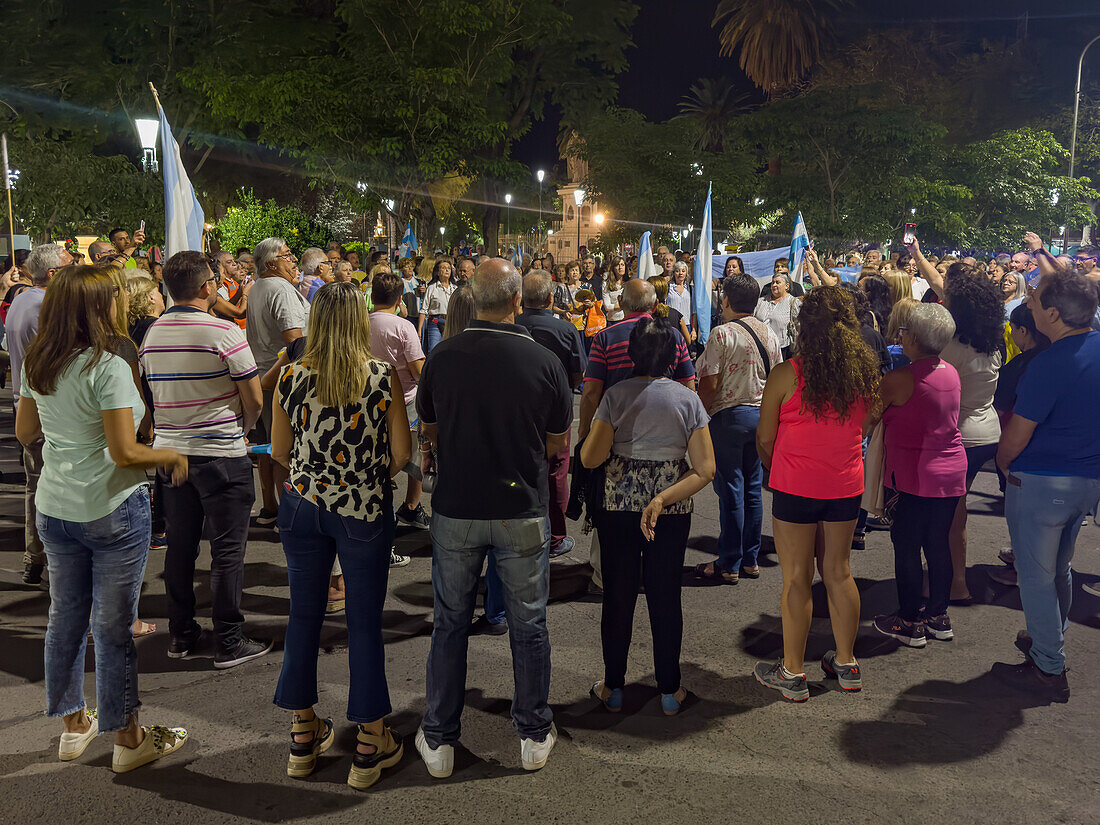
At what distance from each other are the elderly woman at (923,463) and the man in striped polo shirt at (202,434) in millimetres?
3442

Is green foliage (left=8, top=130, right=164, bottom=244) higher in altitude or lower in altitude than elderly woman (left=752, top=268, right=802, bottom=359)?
higher

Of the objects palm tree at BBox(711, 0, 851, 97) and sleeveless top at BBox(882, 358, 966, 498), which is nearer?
sleeveless top at BBox(882, 358, 966, 498)

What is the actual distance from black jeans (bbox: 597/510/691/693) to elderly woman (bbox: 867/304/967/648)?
1502mm

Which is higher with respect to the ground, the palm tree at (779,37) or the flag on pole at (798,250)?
the palm tree at (779,37)

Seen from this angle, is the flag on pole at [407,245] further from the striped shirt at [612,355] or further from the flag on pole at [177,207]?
the striped shirt at [612,355]

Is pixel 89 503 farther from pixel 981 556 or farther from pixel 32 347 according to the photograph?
pixel 981 556

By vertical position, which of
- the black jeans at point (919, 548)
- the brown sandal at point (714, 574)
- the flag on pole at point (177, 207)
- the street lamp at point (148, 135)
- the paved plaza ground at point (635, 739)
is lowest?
the paved plaza ground at point (635, 739)

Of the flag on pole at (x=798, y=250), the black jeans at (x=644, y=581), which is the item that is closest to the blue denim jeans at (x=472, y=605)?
the black jeans at (x=644, y=581)

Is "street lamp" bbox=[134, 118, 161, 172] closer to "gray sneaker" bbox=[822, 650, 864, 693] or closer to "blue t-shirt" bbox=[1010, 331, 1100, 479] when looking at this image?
"gray sneaker" bbox=[822, 650, 864, 693]

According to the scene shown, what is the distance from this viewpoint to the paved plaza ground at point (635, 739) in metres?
3.42

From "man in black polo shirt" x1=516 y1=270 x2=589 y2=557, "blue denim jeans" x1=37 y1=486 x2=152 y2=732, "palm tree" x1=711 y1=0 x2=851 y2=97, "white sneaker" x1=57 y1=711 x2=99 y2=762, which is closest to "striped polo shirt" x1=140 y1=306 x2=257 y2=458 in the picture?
"blue denim jeans" x1=37 y1=486 x2=152 y2=732

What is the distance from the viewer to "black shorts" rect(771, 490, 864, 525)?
4199mm

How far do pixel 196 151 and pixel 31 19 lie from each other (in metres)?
8.44

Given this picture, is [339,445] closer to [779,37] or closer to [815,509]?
[815,509]
